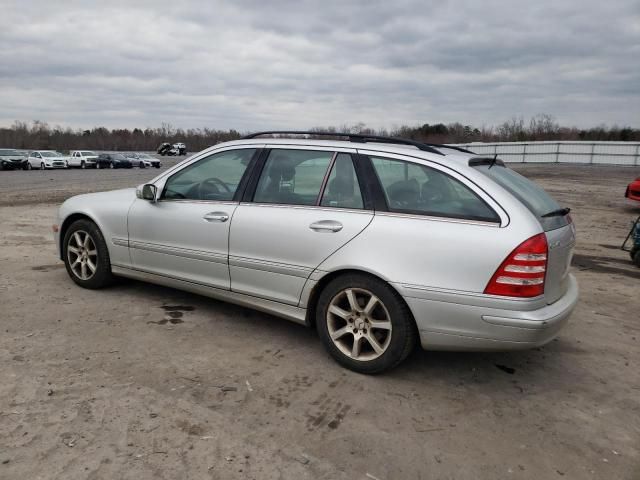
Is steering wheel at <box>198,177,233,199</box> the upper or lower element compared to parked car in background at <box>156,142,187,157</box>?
lower

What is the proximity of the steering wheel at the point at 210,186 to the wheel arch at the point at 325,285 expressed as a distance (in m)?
1.26

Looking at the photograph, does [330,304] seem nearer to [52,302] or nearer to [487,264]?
[487,264]

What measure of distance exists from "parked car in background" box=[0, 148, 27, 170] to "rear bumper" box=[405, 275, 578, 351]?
134 ft

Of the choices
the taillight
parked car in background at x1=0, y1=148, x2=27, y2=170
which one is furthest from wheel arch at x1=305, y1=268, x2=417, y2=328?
parked car in background at x1=0, y1=148, x2=27, y2=170

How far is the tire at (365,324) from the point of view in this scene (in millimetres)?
3408

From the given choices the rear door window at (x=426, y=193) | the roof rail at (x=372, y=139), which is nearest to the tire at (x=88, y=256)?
the roof rail at (x=372, y=139)

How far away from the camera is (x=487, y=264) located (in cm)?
312

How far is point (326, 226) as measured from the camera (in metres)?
3.65

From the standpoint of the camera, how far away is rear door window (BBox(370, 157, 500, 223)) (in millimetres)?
3287

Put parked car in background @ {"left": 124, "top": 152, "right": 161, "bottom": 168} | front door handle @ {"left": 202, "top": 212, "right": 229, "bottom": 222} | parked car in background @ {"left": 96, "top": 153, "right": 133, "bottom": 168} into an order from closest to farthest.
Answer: front door handle @ {"left": 202, "top": 212, "right": 229, "bottom": 222}
parked car in background @ {"left": 96, "top": 153, "right": 133, "bottom": 168}
parked car in background @ {"left": 124, "top": 152, "right": 161, "bottom": 168}

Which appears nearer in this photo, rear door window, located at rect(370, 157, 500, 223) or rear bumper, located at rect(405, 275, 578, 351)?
rear bumper, located at rect(405, 275, 578, 351)

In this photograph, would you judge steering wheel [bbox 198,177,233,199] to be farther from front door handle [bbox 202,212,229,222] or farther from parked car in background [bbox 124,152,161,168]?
parked car in background [bbox 124,152,161,168]

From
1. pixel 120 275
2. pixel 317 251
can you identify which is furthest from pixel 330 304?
pixel 120 275

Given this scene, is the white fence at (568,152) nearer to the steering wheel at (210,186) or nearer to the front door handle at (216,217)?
the steering wheel at (210,186)
